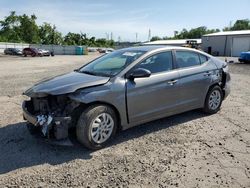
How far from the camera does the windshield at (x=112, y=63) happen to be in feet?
15.8

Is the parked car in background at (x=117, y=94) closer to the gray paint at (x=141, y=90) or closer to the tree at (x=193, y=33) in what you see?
the gray paint at (x=141, y=90)

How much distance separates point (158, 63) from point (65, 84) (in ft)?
6.08

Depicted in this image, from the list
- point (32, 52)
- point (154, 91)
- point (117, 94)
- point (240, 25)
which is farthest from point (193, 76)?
point (240, 25)

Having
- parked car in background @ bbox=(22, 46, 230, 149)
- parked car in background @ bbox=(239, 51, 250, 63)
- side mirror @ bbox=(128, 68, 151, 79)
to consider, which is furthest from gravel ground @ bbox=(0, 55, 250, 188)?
parked car in background @ bbox=(239, 51, 250, 63)

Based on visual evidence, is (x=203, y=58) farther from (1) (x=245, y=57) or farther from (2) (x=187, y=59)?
(1) (x=245, y=57)

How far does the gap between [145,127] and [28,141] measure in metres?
2.15

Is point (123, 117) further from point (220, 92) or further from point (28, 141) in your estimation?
point (220, 92)

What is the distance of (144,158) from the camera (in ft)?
13.3

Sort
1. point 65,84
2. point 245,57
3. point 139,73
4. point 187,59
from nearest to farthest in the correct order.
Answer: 1. point 65,84
2. point 139,73
3. point 187,59
4. point 245,57

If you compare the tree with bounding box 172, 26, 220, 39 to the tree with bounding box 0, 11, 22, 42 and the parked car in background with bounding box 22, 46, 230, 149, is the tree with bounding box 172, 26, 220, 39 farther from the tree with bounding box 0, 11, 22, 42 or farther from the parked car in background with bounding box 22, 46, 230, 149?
the parked car in background with bounding box 22, 46, 230, 149

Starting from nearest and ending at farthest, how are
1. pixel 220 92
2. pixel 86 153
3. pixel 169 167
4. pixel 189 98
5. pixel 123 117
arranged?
pixel 169 167 → pixel 86 153 → pixel 123 117 → pixel 189 98 → pixel 220 92

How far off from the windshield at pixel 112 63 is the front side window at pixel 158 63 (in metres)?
0.19

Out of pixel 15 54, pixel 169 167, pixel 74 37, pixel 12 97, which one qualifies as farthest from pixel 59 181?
pixel 74 37

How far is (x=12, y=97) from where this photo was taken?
796 centimetres
